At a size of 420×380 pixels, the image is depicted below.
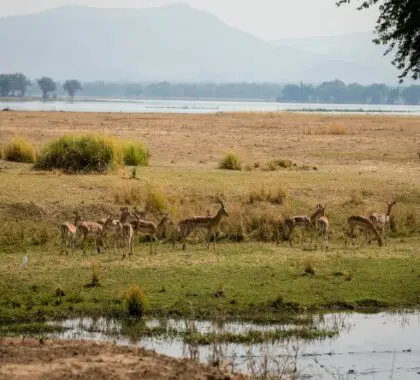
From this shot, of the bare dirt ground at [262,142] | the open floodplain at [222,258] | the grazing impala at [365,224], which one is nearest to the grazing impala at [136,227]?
the open floodplain at [222,258]

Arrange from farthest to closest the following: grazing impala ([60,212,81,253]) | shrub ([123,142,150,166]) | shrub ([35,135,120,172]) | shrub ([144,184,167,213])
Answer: shrub ([123,142,150,166]) < shrub ([35,135,120,172]) < shrub ([144,184,167,213]) < grazing impala ([60,212,81,253])

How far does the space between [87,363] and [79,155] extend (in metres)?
23.2

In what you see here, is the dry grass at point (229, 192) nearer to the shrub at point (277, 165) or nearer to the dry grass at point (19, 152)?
the shrub at point (277, 165)

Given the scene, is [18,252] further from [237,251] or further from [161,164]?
[161,164]

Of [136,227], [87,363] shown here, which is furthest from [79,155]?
[87,363]

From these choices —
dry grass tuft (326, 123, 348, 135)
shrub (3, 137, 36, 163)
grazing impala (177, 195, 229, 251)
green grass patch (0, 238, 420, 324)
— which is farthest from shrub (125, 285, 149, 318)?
dry grass tuft (326, 123, 348, 135)

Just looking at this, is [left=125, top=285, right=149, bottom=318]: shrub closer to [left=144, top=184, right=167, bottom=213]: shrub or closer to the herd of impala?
the herd of impala

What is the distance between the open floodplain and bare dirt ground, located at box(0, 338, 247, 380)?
1064 millimetres

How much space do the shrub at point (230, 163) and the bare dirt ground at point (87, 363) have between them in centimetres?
2657

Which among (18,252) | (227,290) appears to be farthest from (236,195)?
(227,290)

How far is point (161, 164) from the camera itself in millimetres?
42312

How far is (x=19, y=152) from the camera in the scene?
133ft

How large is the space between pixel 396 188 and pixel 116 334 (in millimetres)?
19518

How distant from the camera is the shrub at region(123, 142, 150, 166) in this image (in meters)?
40.3
